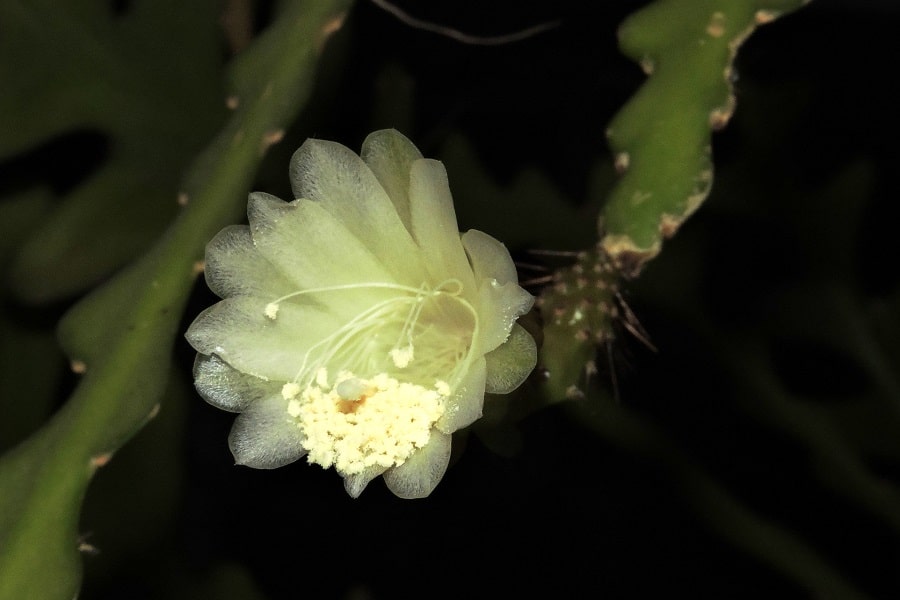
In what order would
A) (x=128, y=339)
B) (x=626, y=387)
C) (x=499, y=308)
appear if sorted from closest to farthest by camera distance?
(x=499, y=308) → (x=128, y=339) → (x=626, y=387)

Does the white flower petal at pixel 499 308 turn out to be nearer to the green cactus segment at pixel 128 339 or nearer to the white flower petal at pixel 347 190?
the white flower petal at pixel 347 190

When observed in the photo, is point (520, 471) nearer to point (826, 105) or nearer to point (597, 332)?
point (597, 332)

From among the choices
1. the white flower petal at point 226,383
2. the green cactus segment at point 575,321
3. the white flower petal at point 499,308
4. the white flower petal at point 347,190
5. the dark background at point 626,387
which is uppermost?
the white flower petal at point 347,190

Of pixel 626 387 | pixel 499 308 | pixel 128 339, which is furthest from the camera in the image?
pixel 626 387

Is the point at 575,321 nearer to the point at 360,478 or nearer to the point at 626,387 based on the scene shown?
the point at 360,478

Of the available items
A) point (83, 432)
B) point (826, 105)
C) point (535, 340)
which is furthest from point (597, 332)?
point (826, 105)

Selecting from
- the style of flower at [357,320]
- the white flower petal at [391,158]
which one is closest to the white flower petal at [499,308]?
the style of flower at [357,320]

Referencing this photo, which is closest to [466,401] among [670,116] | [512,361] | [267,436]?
[512,361]
